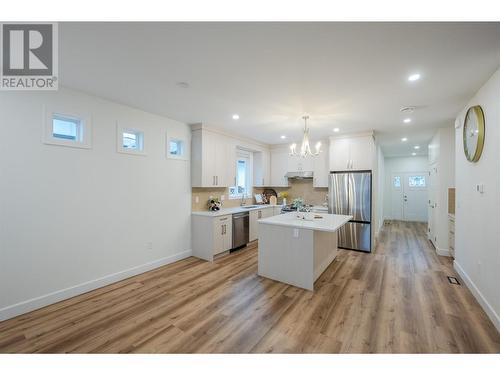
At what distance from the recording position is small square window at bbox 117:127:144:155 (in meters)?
3.20

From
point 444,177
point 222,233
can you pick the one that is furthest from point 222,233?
point 444,177

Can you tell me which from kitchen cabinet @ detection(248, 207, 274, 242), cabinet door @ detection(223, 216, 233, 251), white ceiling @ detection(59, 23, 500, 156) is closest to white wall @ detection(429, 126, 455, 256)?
white ceiling @ detection(59, 23, 500, 156)

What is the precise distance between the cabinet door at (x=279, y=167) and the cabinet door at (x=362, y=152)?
185cm

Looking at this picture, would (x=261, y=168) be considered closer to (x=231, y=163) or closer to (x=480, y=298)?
(x=231, y=163)

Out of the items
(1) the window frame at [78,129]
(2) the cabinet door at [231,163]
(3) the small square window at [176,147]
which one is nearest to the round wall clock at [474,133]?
(2) the cabinet door at [231,163]

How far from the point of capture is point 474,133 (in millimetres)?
2643

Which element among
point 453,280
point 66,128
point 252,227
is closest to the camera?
point 66,128

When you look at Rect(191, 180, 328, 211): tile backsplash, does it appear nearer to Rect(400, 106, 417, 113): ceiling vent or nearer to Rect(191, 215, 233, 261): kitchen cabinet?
Rect(191, 215, 233, 261): kitchen cabinet

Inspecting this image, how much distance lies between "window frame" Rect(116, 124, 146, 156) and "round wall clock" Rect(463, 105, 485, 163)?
4611 millimetres

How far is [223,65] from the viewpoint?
2086mm

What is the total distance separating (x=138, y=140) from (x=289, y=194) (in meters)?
4.32
